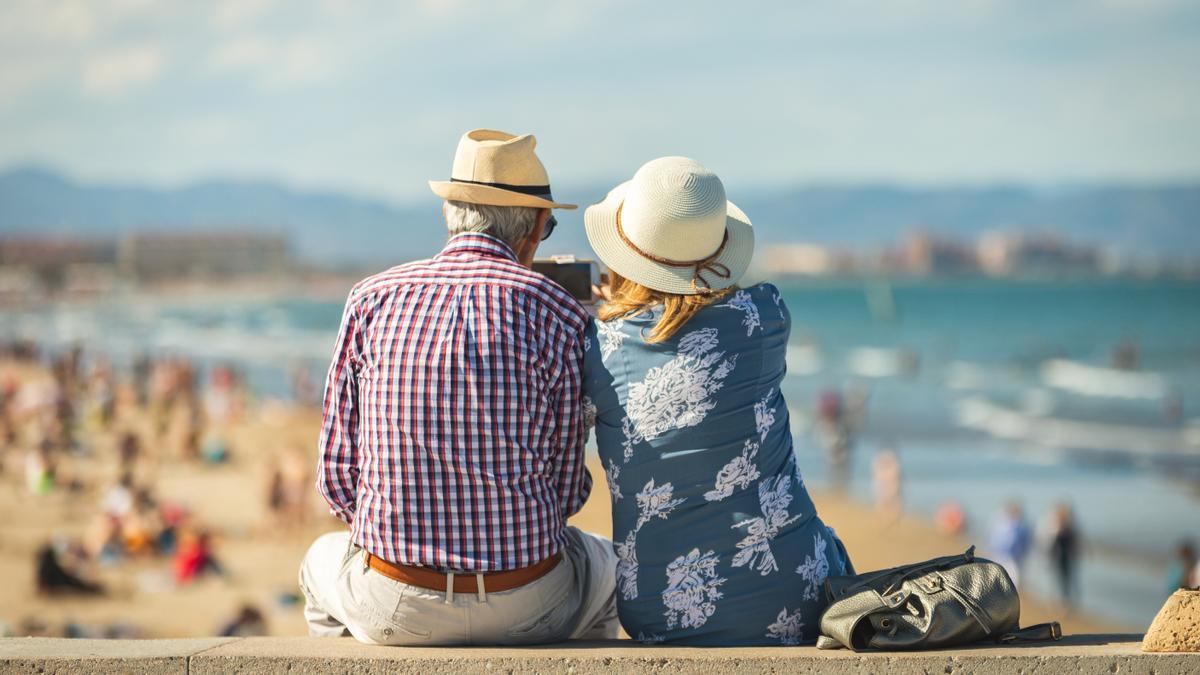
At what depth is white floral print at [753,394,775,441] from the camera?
2.45 m

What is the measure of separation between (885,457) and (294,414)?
15007 mm

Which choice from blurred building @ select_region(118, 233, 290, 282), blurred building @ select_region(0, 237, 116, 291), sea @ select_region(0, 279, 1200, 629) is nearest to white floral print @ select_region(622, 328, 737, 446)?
sea @ select_region(0, 279, 1200, 629)

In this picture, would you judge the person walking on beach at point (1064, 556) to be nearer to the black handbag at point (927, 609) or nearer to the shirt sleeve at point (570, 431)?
the black handbag at point (927, 609)

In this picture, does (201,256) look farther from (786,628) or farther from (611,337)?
(786,628)

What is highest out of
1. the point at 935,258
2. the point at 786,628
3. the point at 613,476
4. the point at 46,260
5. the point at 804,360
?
the point at 613,476

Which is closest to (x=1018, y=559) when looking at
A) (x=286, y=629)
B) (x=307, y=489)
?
(x=286, y=629)

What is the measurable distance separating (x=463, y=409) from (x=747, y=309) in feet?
2.05

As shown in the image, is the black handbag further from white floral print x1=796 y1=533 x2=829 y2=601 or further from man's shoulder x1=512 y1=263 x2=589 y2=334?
man's shoulder x1=512 y1=263 x2=589 y2=334

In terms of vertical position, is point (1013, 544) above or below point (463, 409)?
below

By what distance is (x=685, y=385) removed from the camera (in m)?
2.42

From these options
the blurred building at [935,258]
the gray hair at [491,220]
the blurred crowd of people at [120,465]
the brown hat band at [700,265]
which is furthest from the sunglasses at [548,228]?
the blurred building at [935,258]

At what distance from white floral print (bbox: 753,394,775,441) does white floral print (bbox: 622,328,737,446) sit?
0.33 ft

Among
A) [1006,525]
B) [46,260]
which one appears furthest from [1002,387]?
[46,260]

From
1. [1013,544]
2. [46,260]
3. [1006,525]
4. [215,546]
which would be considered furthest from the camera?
[46,260]
